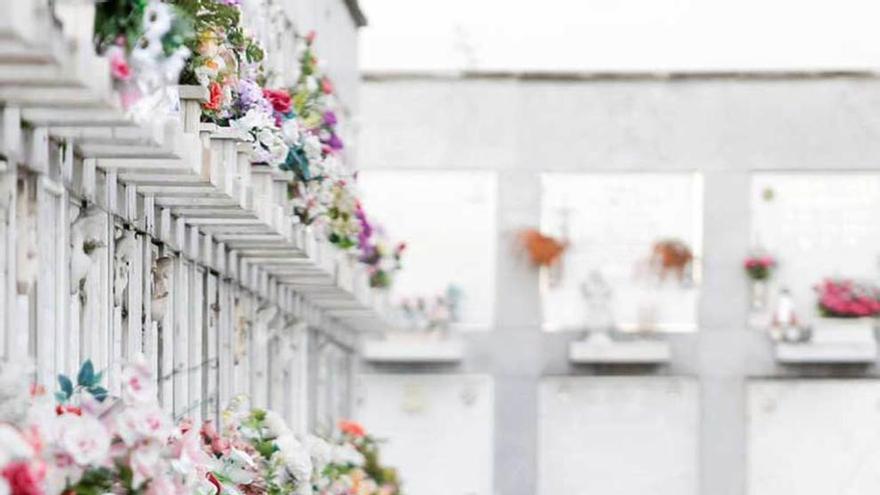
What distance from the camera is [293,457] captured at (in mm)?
13203

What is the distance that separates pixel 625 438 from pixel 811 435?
1.96 meters

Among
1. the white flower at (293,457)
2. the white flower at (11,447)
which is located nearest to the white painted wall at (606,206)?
the white flower at (293,457)

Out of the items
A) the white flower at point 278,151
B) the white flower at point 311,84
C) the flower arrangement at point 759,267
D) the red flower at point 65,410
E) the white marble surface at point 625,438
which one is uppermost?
the white flower at point 311,84

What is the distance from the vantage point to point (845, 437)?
31.6 metres

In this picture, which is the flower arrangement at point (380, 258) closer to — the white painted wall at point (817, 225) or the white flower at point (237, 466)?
the white flower at point (237, 466)

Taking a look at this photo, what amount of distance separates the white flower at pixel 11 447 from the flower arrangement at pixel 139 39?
1.46m

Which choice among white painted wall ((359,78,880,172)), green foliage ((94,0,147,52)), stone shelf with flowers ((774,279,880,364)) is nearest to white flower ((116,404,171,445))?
green foliage ((94,0,147,52))

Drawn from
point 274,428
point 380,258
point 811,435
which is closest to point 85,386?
point 274,428

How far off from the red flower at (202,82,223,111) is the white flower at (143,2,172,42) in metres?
2.99

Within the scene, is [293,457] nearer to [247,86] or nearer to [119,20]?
[247,86]

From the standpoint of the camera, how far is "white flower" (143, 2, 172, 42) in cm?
840

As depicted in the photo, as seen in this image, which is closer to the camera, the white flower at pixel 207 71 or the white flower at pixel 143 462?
the white flower at pixel 143 462

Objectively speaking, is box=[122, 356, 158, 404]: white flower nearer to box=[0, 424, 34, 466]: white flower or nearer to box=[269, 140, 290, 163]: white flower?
box=[0, 424, 34, 466]: white flower

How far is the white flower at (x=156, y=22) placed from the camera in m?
8.40
